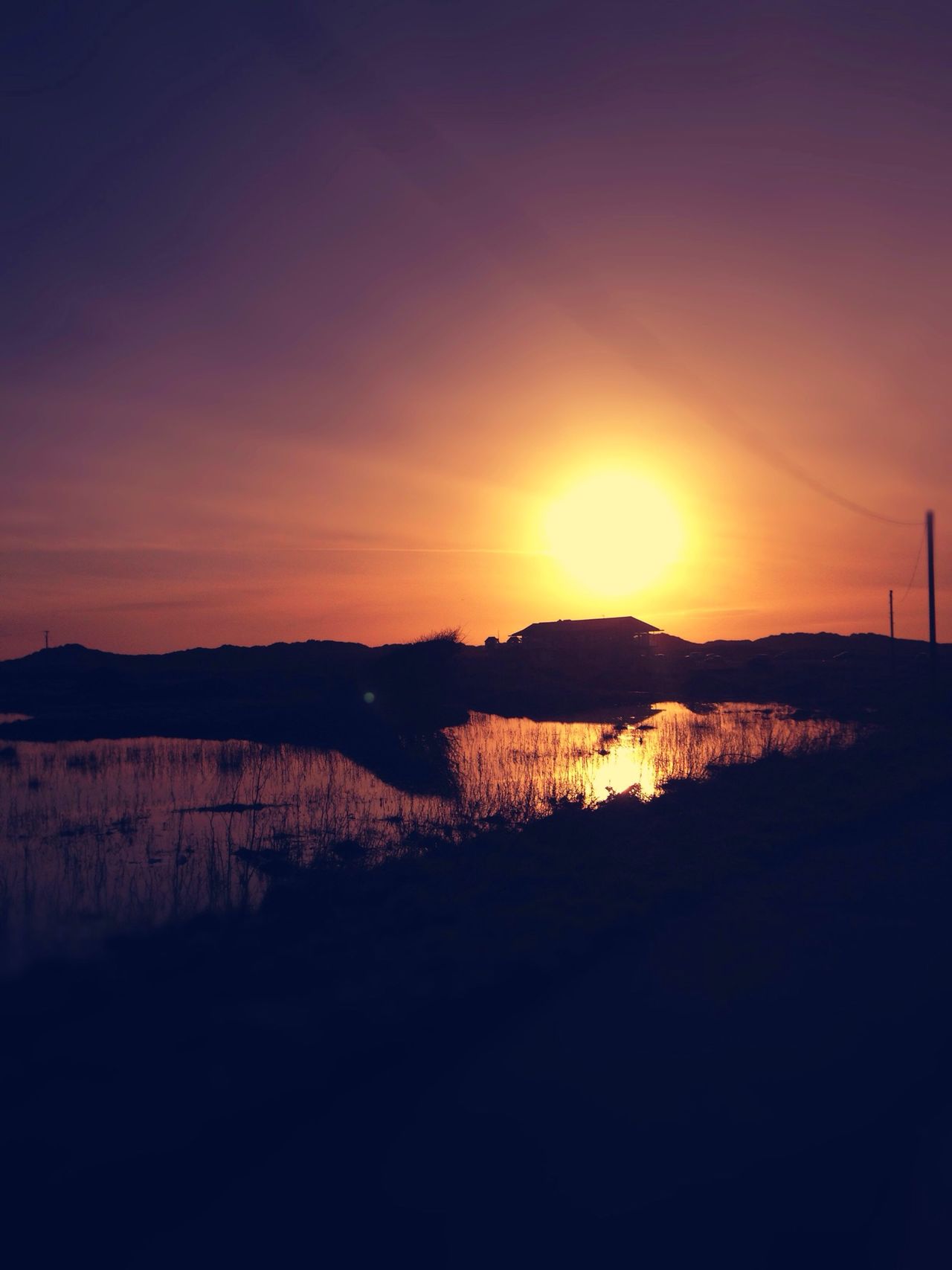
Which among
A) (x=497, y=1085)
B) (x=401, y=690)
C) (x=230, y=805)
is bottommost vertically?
(x=497, y=1085)

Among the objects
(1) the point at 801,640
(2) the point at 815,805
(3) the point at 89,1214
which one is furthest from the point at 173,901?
(1) the point at 801,640

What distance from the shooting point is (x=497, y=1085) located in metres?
5.23

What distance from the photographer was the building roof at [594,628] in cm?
7112

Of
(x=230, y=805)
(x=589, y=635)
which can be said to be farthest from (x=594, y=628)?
(x=230, y=805)

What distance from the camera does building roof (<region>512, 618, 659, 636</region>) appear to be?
233 feet

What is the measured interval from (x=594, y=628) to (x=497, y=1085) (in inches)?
2714

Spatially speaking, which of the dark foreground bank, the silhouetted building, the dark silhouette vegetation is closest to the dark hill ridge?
the silhouetted building

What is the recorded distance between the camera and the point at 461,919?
26.0ft

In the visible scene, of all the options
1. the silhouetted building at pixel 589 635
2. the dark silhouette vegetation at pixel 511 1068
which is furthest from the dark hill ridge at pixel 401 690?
the dark silhouette vegetation at pixel 511 1068

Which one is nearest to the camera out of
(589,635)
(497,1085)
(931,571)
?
(497,1085)

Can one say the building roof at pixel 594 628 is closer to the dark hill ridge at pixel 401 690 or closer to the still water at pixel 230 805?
the dark hill ridge at pixel 401 690

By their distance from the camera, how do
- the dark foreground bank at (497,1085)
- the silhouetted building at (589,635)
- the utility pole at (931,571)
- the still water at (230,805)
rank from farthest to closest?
the silhouetted building at (589,635) < the utility pole at (931,571) < the still water at (230,805) < the dark foreground bank at (497,1085)

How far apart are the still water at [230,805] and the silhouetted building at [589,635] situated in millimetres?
36067

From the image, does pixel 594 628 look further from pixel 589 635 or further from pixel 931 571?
pixel 931 571
